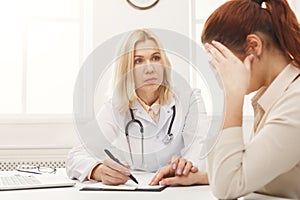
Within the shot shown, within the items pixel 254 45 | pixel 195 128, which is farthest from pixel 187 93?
pixel 254 45

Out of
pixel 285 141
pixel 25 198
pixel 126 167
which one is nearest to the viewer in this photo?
pixel 285 141

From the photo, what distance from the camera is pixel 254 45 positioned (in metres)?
0.89

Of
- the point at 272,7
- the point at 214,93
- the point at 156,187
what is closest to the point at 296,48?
the point at 272,7

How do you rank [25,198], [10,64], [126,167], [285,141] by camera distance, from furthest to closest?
1. [10,64]
2. [126,167]
3. [25,198]
4. [285,141]

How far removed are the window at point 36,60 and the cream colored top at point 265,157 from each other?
2287mm

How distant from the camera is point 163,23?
2984mm

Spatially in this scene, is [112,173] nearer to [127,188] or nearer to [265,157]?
[127,188]

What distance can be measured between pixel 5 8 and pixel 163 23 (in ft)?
3.75

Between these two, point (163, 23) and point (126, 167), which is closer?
point (126, 167)

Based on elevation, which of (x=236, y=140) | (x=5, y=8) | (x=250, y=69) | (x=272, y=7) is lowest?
(x=236, y=140)

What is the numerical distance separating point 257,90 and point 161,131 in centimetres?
25

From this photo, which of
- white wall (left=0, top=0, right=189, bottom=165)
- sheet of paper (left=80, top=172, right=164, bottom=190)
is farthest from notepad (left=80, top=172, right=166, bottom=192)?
white wall (left=0, top=0, right=189, bottom=165)

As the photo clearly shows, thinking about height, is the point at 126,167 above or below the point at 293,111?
below

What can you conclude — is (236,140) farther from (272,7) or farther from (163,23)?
(163,23)
